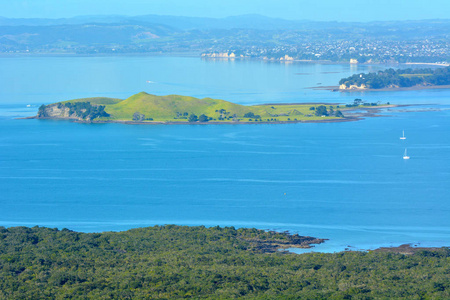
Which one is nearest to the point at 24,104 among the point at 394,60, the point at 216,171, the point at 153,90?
the point at 153,90

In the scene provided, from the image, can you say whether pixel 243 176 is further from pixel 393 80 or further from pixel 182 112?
pixel 393 80

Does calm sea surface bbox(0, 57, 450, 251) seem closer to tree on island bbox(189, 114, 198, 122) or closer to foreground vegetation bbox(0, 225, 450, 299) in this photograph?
tree on island bbox(189, 114, 198, 122)

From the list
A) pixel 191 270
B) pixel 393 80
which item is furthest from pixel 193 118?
pixel 191 270

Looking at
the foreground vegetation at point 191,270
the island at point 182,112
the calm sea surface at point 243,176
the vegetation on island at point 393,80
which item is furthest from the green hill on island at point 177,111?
the foreground vegetation at point 191,270

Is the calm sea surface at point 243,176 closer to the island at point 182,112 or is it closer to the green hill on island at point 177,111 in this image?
the island at point 182,112

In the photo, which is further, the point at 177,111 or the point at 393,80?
the point at 393,80
